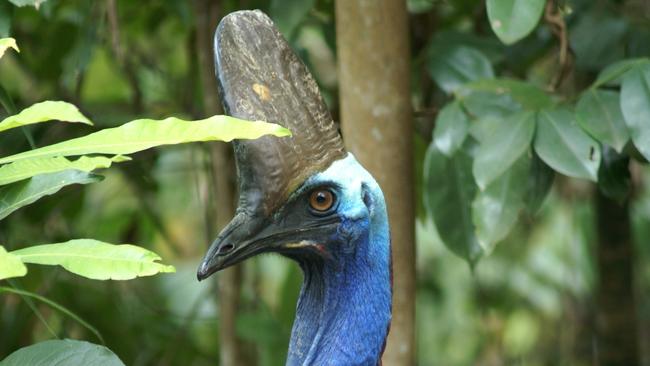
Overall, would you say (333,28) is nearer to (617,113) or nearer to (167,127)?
(617,113)

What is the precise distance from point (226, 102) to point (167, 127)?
292 mm

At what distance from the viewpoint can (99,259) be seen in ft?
3.92

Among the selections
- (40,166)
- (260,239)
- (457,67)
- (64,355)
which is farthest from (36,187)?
Result: (457,67)

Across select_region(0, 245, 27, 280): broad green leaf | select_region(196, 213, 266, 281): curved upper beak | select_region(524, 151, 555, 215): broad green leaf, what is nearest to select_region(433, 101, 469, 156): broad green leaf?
select_region(524, 151, 555, 215): broad green leaf

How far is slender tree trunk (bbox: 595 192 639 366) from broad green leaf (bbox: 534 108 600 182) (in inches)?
44.5

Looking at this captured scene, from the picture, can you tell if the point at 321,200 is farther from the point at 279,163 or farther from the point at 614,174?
the point at 614,174

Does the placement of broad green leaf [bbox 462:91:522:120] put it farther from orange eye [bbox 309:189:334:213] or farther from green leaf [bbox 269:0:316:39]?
orange eye [bbox 309:189:334:213]

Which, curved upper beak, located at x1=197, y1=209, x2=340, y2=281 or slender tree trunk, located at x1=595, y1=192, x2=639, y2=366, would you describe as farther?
slender tree trunk, located at x1=595, y1=192, x2=639, y2=366

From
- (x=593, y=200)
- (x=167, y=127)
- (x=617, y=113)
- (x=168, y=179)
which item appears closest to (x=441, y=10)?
(x=593, y=200)

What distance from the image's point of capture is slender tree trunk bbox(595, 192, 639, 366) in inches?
117

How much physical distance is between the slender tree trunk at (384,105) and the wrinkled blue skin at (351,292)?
40 cm

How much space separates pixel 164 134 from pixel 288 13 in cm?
94

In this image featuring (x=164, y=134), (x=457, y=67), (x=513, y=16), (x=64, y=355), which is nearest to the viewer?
(x=164, y=134)

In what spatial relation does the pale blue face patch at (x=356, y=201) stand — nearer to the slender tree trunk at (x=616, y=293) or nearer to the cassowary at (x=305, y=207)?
the cassowary at (x=305, y=207)
